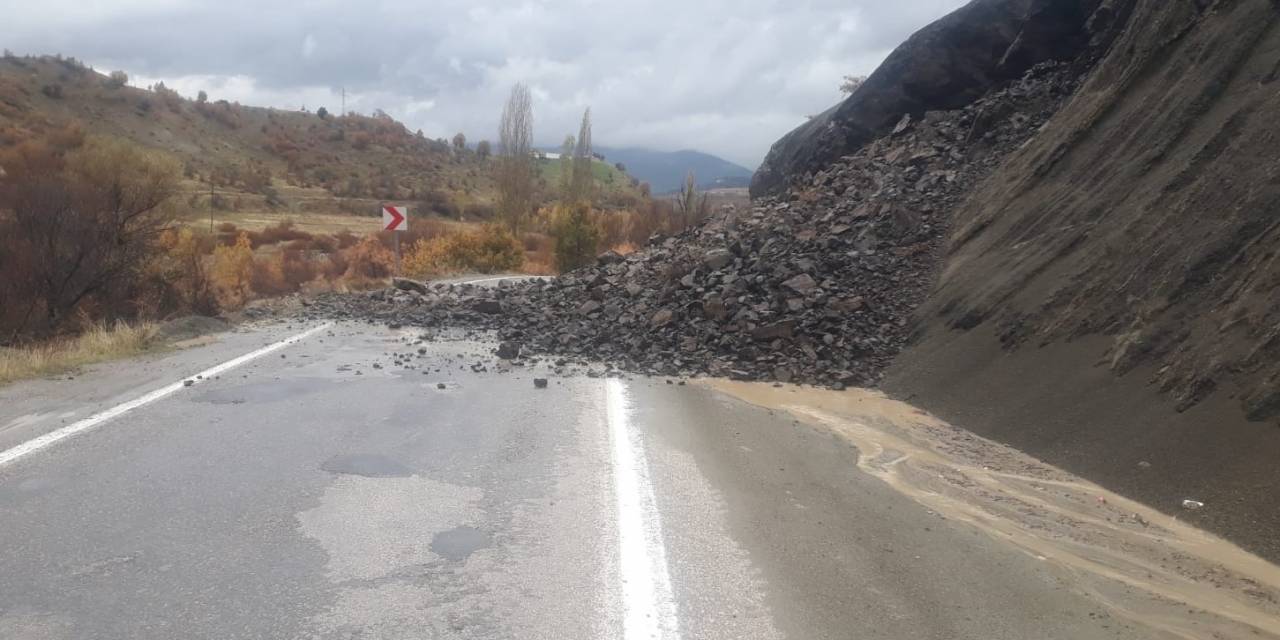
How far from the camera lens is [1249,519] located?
5684mm

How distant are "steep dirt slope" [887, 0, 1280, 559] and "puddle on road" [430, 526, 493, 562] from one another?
4.41 metres

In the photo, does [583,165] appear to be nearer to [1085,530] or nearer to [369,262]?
[369,262]

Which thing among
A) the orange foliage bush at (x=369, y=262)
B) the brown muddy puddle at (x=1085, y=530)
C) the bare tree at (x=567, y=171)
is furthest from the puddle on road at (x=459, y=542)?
the bare tree at (x=567, y=171)

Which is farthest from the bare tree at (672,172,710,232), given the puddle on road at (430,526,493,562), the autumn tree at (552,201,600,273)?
the puddle on road at (430,526,493,562)

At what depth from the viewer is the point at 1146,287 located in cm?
853

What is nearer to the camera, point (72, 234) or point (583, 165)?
point (72, 234)

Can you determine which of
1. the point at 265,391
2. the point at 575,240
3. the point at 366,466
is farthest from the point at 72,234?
the point at 575,240

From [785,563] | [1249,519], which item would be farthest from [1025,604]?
[1249,519]

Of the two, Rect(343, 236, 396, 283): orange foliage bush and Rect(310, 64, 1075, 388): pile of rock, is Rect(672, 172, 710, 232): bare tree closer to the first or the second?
Rect(343, 236, 396, 283): orange foliage bush

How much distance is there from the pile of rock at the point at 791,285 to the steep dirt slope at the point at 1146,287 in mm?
842

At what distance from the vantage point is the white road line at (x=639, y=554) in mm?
4344

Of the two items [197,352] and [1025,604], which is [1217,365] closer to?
[1025,604]

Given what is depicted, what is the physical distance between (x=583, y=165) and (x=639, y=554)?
52.6m

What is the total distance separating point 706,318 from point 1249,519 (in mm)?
8462
